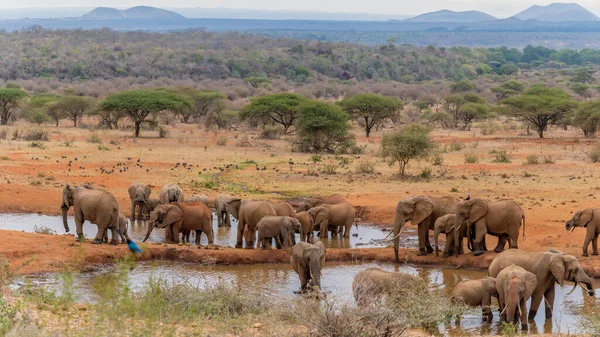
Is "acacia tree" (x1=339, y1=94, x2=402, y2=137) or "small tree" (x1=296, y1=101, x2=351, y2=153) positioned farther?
"acacia tree" (x1=339, y1=94, x2=402, y2=137)

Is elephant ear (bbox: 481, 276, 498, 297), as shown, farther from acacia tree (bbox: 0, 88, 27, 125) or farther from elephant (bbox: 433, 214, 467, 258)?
acacia tree (bbox: 0, 88, 27, 125)

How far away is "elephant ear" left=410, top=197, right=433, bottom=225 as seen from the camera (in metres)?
16.0

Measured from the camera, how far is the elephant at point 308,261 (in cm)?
1286

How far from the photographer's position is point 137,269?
589 inches

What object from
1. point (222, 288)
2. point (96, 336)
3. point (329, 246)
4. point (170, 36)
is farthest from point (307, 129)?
point (170, 36)

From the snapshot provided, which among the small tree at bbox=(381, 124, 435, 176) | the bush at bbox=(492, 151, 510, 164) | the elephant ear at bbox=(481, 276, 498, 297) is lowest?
the bush at bbox=(492, 151, 510, 164)

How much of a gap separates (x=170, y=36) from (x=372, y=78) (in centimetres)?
4954

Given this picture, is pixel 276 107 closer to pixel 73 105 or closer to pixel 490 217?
pixel 73 105

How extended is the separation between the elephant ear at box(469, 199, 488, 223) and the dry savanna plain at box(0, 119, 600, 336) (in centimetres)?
78

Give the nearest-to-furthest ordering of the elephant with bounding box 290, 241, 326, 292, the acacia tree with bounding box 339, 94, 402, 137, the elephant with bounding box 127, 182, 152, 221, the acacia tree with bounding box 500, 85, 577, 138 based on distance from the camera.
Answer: the elephant with bounding box 290, 241, 326, 292 < the elephant with bounding box 127, 182, 152, 221 < the acacia tree with bounding box 500, 85, 577, 138 < the acacia tree with bounding box 339, 94, 402, 137

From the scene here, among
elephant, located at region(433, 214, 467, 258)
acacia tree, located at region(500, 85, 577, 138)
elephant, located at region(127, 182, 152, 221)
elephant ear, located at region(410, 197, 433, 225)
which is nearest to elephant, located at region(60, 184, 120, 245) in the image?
elephant, located at region(127, 182, 152, 221)

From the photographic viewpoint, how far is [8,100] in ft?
159

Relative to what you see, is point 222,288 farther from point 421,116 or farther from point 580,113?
point 421,116

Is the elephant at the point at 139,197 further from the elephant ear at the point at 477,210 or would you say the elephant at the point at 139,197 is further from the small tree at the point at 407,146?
the small tree at the point at 407,146
